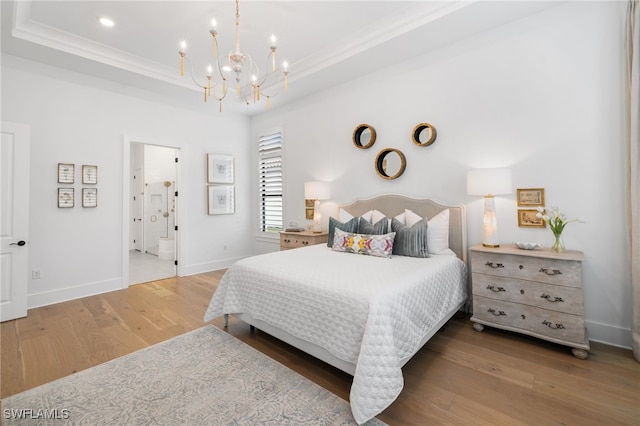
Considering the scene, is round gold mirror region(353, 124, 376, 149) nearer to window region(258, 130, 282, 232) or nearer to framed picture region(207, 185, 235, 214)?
window region(258, 130, 282, 232)

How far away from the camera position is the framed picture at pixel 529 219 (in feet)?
9.11

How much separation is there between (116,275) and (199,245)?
131cm

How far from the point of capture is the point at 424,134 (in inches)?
140

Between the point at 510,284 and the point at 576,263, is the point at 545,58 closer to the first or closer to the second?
the point at 576,263

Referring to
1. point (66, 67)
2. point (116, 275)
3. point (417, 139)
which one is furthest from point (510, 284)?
point (66, 67)

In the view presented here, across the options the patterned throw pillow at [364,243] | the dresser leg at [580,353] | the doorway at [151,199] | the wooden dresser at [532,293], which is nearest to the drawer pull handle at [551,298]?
the wooden dresser at [532,293]

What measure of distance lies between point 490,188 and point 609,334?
1.57 metres

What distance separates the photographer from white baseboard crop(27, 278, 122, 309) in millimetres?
3517

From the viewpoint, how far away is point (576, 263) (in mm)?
2262

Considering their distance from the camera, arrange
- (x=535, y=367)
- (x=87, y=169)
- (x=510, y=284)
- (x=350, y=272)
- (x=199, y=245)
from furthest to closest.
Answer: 1. (x=199, y=245)
2. (x=87, y=169)
3. (x=510, y=284)
4. (x=350, y=272)
5. (x=535, y=367)

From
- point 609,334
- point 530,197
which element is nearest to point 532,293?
point 609,334

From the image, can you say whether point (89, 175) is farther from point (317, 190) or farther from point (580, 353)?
point (580, 353)

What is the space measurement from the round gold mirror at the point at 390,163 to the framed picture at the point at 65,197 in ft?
13.3

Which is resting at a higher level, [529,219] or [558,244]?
[529,219]
